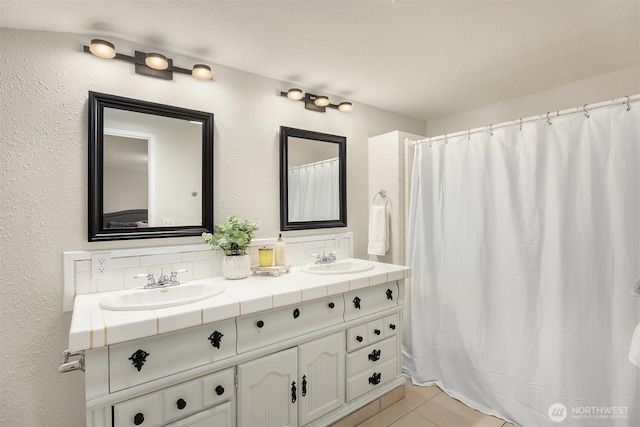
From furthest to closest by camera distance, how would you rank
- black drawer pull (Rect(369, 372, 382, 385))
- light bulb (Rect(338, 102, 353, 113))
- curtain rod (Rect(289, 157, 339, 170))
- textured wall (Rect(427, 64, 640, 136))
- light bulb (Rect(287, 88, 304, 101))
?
light bulb (Rect(338, 102, 353, 113)) < curtain rod (Rect(289, 157, 339, 170)) < light bulb (Rect(287, 88, 304, 101)) < textured wall (Rect(427, 64, 640, 136)) < black drawer pull (Rect(369, 372, 382, 385))

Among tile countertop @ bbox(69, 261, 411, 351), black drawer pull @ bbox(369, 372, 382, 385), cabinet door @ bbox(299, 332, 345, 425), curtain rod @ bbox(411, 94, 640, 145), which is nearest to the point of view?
tile countertop @ bbox(69, 261, 411, 351)

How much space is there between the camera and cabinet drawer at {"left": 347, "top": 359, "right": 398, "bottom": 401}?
1913mm

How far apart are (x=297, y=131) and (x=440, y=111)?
1561mm

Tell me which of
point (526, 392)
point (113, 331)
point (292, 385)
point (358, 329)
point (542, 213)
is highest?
point (542, 213)

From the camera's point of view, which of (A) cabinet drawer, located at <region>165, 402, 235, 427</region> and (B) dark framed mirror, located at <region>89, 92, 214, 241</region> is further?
(B) dark framed mirror, located at <region>89, 92, 214, 241</region>

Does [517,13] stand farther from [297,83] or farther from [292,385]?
[292,385]

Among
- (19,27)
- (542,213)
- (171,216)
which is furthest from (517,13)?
(19,27)

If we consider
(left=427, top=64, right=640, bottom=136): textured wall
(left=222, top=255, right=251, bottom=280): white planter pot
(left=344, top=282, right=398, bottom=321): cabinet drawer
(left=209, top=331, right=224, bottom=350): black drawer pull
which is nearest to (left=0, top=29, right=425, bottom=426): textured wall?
(left=222, top=255, right=251, bottom=280): white planter pot

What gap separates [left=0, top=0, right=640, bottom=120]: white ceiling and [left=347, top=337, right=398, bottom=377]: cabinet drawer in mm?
1841

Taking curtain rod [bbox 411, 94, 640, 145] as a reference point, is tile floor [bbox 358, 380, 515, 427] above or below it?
below

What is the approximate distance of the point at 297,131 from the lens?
7.84 feet

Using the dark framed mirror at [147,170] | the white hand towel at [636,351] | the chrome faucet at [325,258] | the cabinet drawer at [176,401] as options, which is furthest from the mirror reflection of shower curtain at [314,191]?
the white hand towel at [636,351]

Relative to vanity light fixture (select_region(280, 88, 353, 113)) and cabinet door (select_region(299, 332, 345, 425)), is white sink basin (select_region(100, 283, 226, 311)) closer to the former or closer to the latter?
cabinet door (select_region(299, 332, 345, 425))

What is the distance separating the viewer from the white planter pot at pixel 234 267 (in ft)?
6.21
